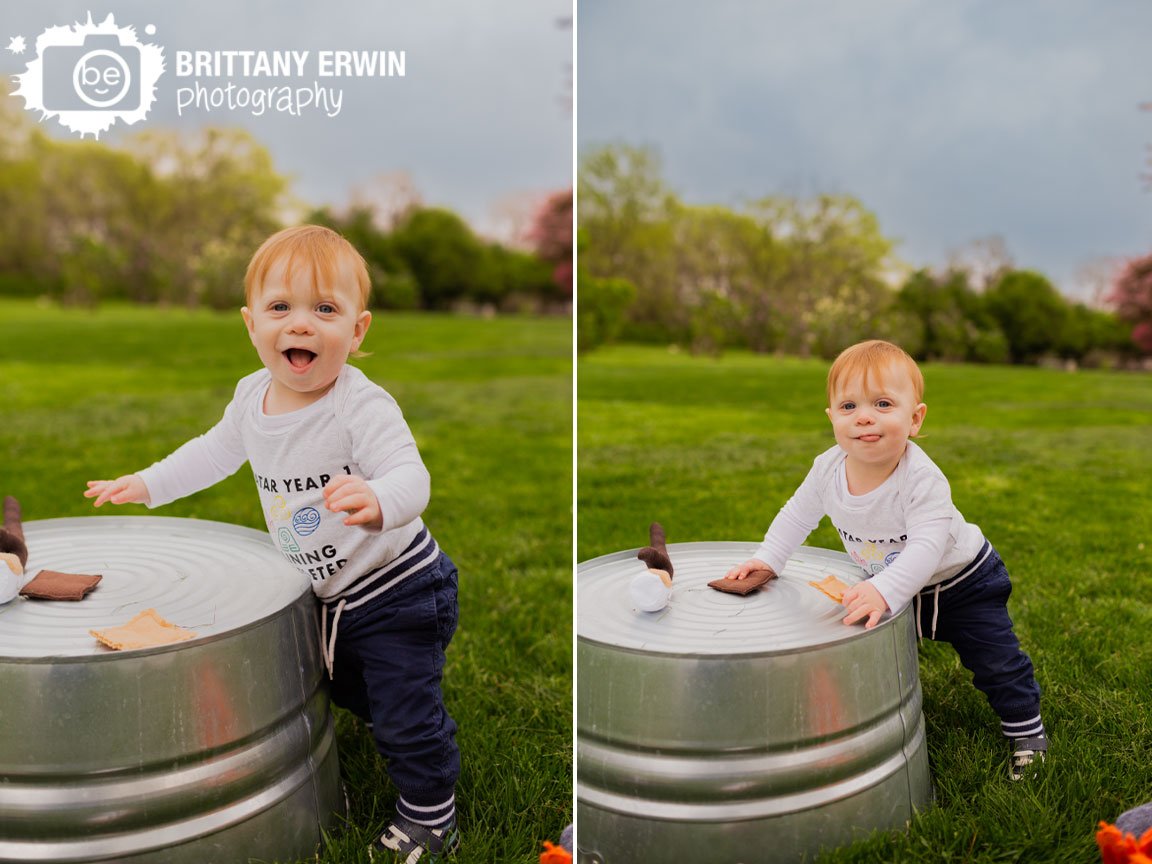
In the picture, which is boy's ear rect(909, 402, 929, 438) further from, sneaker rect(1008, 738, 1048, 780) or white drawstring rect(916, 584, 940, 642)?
sneaker rect(1008, 738, 1048, 780)

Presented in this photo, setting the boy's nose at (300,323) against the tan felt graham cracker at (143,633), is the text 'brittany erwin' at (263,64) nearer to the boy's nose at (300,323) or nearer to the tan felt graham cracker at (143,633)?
the boy's nose at (300,323)

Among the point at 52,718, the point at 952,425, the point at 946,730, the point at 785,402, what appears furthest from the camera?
the point at 785,402

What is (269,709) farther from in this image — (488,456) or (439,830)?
(488,456)

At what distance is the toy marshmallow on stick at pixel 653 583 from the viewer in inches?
58.2

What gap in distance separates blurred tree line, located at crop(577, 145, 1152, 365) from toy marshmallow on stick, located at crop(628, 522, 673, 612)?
0.65 meters

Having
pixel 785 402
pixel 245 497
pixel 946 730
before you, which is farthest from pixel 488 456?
pixel 946 730

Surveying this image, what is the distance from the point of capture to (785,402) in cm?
289

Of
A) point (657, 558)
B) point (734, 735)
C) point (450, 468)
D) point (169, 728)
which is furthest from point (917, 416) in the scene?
point (450, 468)

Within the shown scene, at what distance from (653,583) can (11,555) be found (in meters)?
0.94

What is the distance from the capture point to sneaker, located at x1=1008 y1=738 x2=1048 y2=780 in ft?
5.48

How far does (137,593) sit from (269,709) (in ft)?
0.97

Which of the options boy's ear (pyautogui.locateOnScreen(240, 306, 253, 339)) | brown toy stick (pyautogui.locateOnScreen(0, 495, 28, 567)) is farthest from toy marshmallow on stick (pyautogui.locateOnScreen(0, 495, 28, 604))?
boy's ear (pyautogui.locateOnScreen(240, 306, 253, 339))

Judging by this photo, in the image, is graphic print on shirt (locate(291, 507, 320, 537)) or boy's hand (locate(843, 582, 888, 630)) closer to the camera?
boy's hand (locate(843, 582, 888, 630))

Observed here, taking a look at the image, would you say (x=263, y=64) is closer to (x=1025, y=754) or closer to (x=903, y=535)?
(x=903, y=535)
